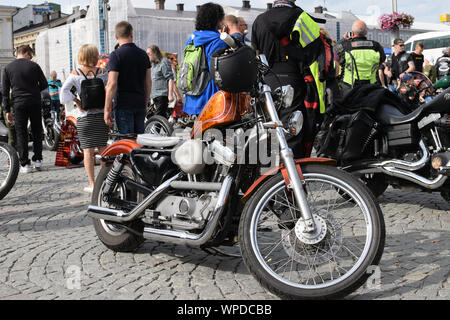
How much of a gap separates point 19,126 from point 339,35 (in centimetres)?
2672

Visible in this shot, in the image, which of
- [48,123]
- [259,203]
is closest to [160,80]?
[48,123]

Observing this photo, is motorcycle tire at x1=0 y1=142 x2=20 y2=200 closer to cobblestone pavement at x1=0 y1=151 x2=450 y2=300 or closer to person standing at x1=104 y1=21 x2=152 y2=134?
cobblestone pavement at x1=0 y1=151 x2=450 y2=300

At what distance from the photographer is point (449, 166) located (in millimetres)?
4926

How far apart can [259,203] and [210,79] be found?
271cm

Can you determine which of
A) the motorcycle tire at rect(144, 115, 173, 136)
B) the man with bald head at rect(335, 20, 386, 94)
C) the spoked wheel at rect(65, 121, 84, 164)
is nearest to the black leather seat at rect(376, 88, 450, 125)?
the man with bald head at rect(335, 20, 386, 94)

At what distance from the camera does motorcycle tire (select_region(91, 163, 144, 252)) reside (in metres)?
4.29

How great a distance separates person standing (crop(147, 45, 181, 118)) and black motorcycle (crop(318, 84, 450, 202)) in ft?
18.2

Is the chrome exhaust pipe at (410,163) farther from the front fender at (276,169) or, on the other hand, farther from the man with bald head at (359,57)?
the man with bald head at (359,57)

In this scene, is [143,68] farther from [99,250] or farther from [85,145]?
[99,250]

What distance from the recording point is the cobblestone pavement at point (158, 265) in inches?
139

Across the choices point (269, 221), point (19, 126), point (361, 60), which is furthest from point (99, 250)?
point (19, 126)

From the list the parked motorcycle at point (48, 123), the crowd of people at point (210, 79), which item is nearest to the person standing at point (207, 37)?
the crowd of people at point (210, 79)

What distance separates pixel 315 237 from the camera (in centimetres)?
329

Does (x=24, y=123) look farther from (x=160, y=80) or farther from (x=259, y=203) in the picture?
(x=259, y=203)
